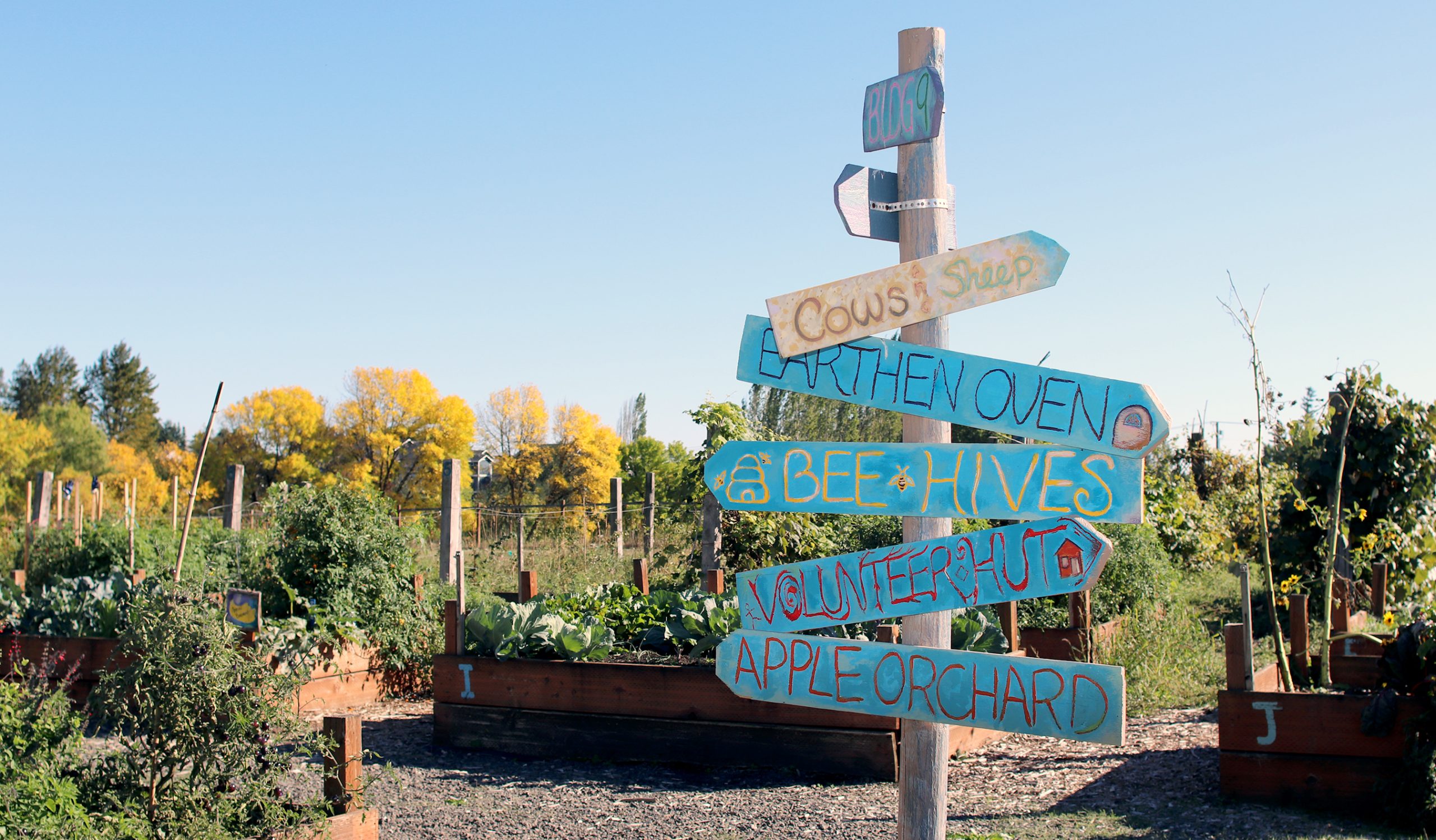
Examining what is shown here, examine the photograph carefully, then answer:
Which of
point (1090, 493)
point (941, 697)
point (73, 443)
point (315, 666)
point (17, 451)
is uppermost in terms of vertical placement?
point (73, 443)

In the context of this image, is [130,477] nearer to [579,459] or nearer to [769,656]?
[579,459]

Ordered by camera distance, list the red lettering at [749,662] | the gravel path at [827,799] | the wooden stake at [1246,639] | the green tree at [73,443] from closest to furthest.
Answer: the red lettering at [749,662] → the gravel path at [827,799] → the wooden stake at [1246,639] → the green tree at [73,443]

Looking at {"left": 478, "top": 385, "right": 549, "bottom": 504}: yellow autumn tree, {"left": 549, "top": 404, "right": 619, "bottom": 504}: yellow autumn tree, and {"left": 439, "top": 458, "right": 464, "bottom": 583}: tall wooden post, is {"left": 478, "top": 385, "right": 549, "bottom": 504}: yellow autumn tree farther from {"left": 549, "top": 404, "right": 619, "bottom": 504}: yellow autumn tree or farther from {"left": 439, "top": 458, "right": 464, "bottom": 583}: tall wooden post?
{"left": 439, "top": 458, "right": 464, "bottom": 583}: tall wooden post

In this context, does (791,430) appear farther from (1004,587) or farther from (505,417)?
(505,417)

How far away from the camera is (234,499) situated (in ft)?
41.0

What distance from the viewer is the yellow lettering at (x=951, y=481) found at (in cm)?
273

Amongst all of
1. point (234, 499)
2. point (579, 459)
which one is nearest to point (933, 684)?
point (234, 499)

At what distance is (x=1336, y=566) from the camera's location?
909 centimetres

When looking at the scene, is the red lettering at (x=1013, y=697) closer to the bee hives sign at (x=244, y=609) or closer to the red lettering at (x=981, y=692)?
the red lettering at (x=981, y=692)

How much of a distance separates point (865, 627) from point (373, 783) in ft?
10.6

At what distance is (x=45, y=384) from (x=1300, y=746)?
226 feet

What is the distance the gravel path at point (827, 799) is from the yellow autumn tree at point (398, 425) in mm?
32432

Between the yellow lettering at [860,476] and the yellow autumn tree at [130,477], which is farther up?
the yellow autumn tree at [130,477]

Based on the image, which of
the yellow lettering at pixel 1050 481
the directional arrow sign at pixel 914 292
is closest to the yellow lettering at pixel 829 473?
the directional arrow sign at pixel 914 292
